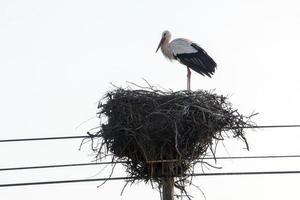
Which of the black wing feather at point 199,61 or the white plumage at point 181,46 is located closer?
the black wing feather at point 199,61

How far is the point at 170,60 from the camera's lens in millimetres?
12719

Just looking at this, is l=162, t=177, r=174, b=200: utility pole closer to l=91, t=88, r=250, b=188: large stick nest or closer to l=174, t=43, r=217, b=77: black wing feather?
l=91, t=88, r=250, b=188: large stick nest

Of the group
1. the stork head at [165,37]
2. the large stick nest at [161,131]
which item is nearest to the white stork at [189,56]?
the stork head at [165,37]

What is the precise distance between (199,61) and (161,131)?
3.41 m

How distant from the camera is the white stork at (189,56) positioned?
11.8 m

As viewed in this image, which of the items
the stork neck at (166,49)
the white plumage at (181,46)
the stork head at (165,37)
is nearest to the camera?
the white plumage at (181,46)

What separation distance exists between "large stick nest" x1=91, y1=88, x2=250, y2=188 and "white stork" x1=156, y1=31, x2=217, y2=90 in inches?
99.2

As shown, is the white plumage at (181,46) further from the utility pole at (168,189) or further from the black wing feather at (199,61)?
the utility pole at (168,189)

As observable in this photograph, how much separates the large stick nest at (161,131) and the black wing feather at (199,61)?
2.47 meters

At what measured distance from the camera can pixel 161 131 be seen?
28.6 feet

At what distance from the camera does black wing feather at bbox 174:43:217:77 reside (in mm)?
11766

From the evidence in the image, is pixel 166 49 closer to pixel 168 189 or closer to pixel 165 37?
pixel 165 37

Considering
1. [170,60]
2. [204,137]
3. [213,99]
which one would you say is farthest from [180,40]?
[204,137]

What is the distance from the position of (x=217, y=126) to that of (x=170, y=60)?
3851mm
